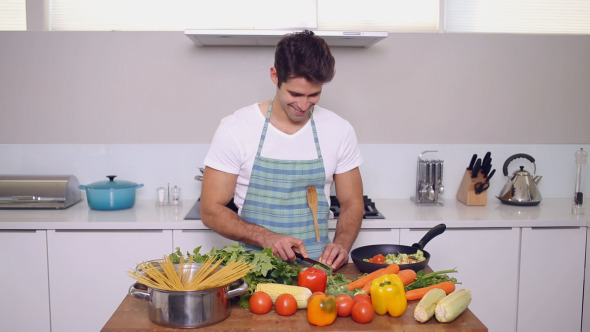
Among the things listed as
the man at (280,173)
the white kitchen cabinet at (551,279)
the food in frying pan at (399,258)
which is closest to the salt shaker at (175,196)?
the man at (280,173)

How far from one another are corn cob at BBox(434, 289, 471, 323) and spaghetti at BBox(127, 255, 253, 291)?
1.67 ft

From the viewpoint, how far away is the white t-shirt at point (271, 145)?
2217mm

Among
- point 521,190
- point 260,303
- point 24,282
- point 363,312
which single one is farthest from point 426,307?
point 24,282

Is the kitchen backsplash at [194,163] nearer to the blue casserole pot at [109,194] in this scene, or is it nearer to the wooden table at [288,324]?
the blue casserole pot at [109,194]

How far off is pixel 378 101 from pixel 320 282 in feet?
6.47

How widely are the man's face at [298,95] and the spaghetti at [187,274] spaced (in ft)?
2.11

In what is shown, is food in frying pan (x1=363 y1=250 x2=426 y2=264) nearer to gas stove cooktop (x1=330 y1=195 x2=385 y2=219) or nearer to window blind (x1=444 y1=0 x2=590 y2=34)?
gas stove cooktop (x1=330 y1=195 x2=385 y2=219)

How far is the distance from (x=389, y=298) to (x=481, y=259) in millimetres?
1556

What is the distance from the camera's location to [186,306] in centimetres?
149

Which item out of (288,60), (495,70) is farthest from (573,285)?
(288,60)

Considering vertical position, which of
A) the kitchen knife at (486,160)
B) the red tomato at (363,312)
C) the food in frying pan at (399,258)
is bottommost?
the red tomato at (363,312)

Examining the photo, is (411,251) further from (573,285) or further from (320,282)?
(573,285)

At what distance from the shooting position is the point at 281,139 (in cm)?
227

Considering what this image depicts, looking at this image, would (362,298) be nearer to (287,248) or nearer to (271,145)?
(287,248)
